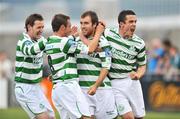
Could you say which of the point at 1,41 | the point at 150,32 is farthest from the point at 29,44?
the point at 1,41

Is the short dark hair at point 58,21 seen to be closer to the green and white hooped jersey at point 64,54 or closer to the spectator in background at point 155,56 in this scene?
the green and white hooped jersey at point 64,54

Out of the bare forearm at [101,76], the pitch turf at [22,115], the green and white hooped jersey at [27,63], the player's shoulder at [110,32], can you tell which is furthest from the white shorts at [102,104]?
the pitch turf at [22,115]

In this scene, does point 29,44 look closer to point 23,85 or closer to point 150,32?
point 23,85

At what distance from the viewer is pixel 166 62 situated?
29625mm

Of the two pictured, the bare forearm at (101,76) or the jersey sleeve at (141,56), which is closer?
the bare forearm at (101,76)

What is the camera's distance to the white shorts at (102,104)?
55.3ft

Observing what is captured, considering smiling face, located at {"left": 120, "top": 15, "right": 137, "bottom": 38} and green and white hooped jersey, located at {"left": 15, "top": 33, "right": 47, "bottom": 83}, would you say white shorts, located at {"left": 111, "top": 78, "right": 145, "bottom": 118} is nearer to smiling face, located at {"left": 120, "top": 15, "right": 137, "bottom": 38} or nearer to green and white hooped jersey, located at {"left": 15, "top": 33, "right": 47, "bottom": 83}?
smiling face, located at {"left": 120, "top": 15, "right": 137, "bottom": 38}

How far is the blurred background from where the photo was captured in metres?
29.0

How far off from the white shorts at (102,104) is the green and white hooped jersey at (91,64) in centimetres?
28

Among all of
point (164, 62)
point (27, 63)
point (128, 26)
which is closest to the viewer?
point (128, 26)

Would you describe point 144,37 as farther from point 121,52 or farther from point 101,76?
point 101,76

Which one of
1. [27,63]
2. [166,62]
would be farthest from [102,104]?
[166,62]

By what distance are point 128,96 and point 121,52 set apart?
862 millimetres

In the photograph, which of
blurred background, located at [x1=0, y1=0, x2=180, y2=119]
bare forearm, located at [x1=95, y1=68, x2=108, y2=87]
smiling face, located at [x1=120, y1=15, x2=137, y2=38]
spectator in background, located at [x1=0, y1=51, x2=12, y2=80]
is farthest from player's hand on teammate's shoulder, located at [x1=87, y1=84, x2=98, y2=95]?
spectator in background, located at [x1=0, y1=51, x2=12, y2=80]
